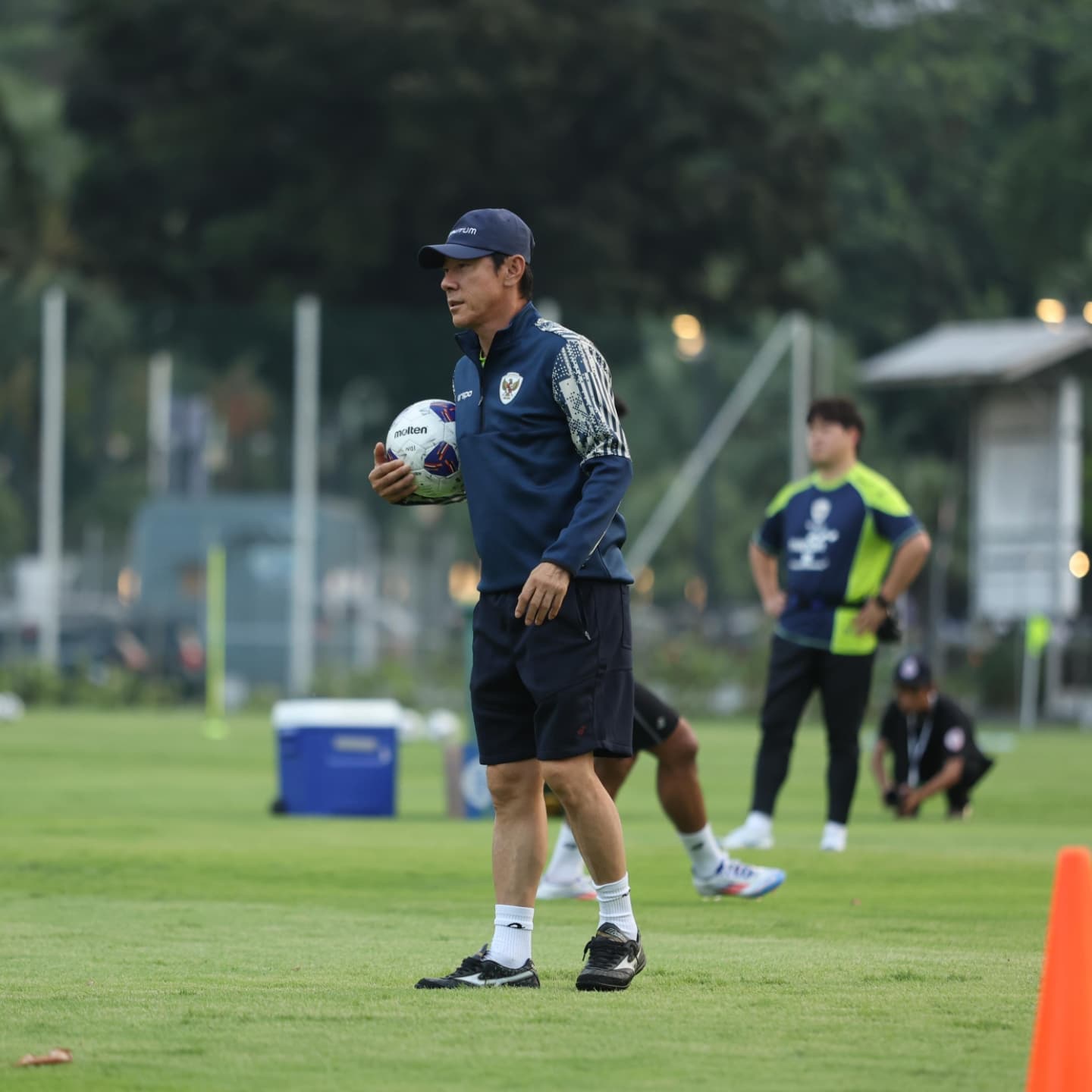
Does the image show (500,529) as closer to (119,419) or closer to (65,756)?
(65,756)

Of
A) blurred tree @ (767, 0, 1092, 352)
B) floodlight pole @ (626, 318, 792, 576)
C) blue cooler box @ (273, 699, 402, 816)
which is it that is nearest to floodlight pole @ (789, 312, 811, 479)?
floodlight pole @ (626, 318, 792, 576)

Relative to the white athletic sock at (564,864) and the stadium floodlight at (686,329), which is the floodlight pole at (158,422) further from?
the white athletic sock at (564,864)

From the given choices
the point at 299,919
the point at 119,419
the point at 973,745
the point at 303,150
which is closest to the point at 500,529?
the point at 299,919

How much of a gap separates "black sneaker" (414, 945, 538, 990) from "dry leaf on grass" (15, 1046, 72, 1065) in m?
1.36

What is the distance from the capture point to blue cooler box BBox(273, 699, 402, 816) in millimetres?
14695

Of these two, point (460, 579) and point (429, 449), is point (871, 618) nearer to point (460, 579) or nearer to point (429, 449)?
point (429, 449)

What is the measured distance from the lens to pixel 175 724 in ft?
95.3

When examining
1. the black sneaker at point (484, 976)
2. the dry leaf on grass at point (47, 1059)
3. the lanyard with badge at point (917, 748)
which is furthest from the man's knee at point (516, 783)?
the lanyard with badge at point (917, 748)

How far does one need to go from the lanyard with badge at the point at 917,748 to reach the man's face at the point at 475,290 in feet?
29.5

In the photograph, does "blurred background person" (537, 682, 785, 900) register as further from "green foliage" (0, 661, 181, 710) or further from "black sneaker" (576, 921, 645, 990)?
"green foliage" (0, 661, 181, 710)

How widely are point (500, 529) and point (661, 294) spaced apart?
1649 inches

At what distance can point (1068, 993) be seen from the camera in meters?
5.02

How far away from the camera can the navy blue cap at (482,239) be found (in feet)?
22.6

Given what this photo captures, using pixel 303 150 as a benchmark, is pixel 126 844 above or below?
below
